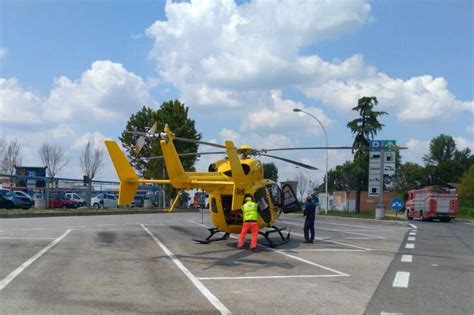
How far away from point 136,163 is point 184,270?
4942 centimetres

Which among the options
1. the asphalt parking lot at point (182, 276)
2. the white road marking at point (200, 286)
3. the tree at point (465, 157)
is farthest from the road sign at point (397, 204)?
the tree at point (465, 157)

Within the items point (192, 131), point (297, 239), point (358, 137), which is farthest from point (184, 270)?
point (192, 131)

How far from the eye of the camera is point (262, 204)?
650 inches

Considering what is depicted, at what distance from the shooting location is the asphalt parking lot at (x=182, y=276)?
7.63 m

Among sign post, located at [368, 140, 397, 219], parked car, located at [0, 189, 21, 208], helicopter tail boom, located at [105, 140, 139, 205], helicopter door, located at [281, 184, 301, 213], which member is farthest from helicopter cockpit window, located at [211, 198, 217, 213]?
parked car, located at [0, 189, 21, 208]

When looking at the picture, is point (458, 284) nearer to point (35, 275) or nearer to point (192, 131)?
point (35, 275)

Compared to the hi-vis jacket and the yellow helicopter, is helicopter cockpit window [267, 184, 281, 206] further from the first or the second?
the hi-vis jacket

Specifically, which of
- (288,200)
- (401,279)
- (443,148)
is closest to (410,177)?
(443,148)

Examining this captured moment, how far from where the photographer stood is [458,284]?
32.9 feet

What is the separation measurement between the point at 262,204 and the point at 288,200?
6.37 feet

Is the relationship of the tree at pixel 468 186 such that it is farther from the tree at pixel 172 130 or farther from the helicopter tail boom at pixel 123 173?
the helicopter tail boom at pixel 123 173

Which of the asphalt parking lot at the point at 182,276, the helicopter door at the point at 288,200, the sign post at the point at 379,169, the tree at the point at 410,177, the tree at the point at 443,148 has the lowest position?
the asphalt parking lot at the point at 182,276

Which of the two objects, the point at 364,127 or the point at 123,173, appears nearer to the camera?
the point at 123,173

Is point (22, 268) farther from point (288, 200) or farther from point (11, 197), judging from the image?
point (11, 197)
